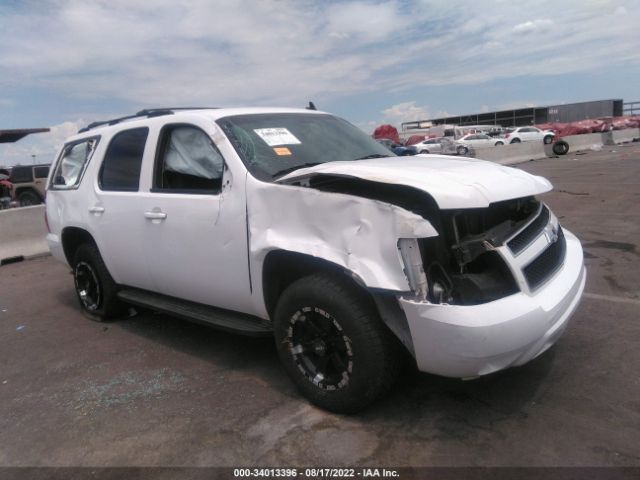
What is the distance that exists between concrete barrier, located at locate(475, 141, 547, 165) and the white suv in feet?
60.7

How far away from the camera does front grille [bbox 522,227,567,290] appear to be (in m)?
2.79

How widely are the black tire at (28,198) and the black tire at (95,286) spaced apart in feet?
46.4

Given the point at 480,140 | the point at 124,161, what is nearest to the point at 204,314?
the point at 124,161

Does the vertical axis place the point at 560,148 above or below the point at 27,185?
below

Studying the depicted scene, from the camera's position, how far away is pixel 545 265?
3.00 meters

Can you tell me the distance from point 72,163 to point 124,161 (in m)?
1.17

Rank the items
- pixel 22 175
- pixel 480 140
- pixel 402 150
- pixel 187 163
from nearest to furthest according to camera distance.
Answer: pixel 187 163
pixel 22 175
pixel 402 150
pixel 480 140

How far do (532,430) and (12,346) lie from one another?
4421 millimetres

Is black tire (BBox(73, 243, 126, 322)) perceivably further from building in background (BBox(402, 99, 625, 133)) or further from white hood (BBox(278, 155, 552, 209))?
building in background (BBox(402, 99, 625, 133))

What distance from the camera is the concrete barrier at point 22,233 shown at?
8.96 metres

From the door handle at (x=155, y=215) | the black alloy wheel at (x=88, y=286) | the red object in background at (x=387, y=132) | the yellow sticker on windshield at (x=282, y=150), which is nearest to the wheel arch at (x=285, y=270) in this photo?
the yellow sticker on windshield at (x=282, y=150)

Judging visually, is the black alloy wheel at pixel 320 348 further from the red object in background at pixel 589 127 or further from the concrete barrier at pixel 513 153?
the red object in background at pixel 589 127

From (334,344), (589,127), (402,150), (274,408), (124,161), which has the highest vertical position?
(589,127)

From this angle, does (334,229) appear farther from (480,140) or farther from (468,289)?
(480,140)
